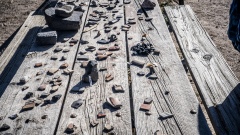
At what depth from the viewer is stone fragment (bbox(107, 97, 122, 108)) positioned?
2.05 metres

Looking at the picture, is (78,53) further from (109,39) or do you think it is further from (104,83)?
(104,83)

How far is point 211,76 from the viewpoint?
98.0 inches

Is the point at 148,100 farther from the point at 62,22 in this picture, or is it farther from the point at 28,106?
the point at 62,22

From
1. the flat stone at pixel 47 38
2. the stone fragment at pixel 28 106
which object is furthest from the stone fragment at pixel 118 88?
the flat stone at pixel 47 38

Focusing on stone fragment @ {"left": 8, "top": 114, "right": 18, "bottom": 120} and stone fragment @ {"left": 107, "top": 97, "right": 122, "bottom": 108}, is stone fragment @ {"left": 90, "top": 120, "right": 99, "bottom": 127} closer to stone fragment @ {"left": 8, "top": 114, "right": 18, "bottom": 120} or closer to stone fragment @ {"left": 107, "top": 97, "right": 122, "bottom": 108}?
stone fragment @ {"left": 107, "top": 97, "right": 122, "bottom": 108}

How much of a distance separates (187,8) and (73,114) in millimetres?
2551

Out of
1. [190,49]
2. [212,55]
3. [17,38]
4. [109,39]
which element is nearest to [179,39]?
[190,49]

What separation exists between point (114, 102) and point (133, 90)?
0.23 metres

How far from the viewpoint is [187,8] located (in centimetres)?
397

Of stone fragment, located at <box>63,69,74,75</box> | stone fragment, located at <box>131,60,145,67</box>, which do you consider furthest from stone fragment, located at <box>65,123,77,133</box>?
stone fragment, located at <box>131,60,145,67</box>

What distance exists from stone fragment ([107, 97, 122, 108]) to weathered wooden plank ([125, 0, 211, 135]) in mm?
114

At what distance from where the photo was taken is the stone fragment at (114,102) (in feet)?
Result: 6.72

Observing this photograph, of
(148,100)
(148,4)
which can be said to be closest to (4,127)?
(148,100)

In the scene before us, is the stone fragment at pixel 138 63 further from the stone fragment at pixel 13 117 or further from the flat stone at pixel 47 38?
the stone fragment at pixel 13 117
